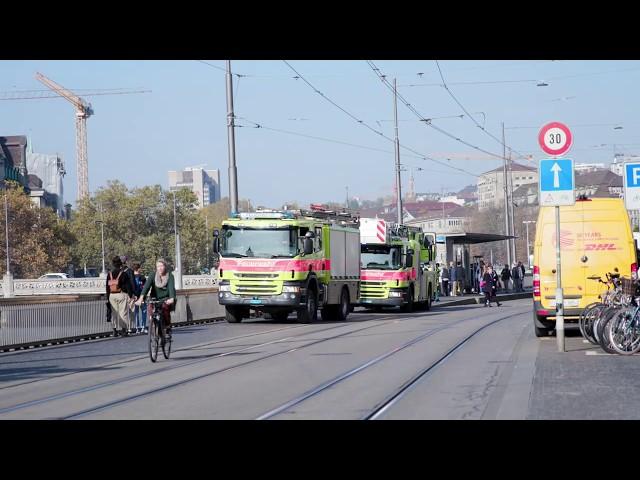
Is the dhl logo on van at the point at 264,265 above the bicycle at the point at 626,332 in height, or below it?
above

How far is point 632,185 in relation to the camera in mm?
23688

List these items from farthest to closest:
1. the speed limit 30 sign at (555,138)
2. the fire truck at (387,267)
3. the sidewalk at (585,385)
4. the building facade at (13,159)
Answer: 1. the building facade at (13,159)
2. the fire truck at (387,267)
3. the speed limit 30 sign at (555,138)
4. the sidewalk at (585,385)

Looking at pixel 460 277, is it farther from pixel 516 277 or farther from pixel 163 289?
pixel 163 289

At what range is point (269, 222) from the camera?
3256 cm

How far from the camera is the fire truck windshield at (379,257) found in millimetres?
41375

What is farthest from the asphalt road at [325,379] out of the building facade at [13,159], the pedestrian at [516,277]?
the building facade at [13,159]

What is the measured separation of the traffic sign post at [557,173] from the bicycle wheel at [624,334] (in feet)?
3.80

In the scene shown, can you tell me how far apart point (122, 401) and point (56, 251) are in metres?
93.7

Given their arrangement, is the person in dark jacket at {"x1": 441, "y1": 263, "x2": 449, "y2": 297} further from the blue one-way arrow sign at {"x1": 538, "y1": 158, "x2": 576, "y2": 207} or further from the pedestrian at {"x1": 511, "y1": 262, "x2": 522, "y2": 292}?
the blue one-way arrow sign at {"x1": 538, "y1": 158, "x2": 576, "y2": 207}

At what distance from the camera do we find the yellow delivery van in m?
22.8

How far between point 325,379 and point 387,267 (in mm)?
24957

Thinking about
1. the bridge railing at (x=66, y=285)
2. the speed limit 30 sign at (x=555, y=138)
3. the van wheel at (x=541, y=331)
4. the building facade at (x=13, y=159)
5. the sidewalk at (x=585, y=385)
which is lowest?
the sidewalk at (x=585, y=385)

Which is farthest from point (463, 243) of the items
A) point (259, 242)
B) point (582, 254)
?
point (582, 254)

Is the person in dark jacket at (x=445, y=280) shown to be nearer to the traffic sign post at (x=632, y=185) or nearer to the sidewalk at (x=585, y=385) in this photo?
the traffic sign post at (x=632, y=185)
